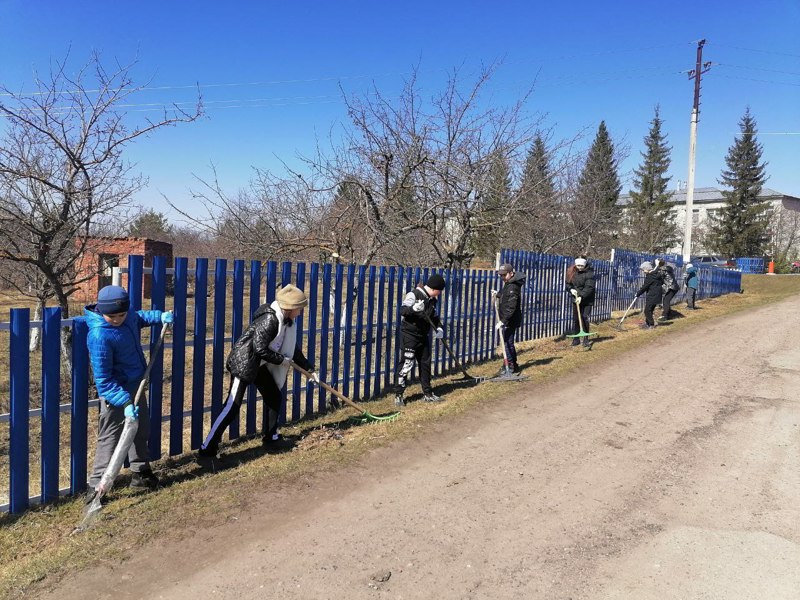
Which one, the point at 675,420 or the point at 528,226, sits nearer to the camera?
the point at 675,420

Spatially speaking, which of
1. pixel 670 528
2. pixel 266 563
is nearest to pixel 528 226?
pixel 670 528

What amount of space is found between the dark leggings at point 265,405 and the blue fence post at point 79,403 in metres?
0.94

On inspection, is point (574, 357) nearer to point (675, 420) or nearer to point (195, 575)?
point (675, 420)

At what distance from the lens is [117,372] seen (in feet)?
12.8

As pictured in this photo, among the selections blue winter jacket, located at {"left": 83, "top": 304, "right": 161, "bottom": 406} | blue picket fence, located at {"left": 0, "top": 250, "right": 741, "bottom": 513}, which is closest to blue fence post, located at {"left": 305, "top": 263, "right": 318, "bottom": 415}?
blue picket fence, located at {"left": 0, "top": 250, "right": 741, "bottom": 513}

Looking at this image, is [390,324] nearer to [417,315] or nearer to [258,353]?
[417,315]

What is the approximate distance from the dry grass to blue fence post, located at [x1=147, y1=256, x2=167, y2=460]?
0.26m

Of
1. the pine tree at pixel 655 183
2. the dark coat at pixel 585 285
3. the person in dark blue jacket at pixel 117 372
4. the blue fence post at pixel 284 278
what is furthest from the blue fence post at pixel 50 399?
the pine tree at pixel 655 183

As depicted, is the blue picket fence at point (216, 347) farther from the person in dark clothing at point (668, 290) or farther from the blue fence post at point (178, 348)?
the person in dark clothing at point (668, 290)

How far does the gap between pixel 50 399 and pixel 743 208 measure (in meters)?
55.1

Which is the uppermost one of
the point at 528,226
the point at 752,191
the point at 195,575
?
the point at 752,191

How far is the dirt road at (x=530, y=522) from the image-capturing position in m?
3.01

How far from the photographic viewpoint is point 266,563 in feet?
10.5

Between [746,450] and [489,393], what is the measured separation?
114 inches
